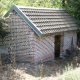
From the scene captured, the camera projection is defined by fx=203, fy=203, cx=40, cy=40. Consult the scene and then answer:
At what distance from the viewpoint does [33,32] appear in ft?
46.1

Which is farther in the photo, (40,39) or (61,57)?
(61,57)

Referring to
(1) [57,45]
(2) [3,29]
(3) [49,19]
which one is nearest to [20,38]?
(2) [3,29]

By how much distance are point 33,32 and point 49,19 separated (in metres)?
2.74

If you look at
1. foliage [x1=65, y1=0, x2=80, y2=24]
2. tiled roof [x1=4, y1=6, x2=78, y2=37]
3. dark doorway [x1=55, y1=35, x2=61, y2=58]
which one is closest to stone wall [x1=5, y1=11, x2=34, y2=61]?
tiled roof [x1=4, y1=6, x2=78, y2=37]

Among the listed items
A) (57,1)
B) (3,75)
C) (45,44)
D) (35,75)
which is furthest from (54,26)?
(57,1)

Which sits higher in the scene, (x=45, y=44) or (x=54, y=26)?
(x=54, y=26)

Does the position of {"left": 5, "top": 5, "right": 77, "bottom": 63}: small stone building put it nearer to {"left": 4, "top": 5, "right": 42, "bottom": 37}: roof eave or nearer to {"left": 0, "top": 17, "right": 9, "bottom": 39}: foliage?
{"left": 4, "top": 5, "right": 42, "bottom": 37}: roof eave

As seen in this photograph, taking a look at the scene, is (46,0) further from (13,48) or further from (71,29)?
(13,48)

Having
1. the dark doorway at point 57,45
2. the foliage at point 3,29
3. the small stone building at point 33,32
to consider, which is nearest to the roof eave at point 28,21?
the small stone building at point 33,32

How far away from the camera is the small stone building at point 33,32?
14.2 meters

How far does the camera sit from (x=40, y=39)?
14.7m

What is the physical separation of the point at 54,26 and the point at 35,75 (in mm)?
5214

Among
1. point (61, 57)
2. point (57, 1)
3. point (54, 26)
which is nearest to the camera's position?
point (54, 26)

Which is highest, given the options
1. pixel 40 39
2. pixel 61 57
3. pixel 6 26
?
pixel 6 26
